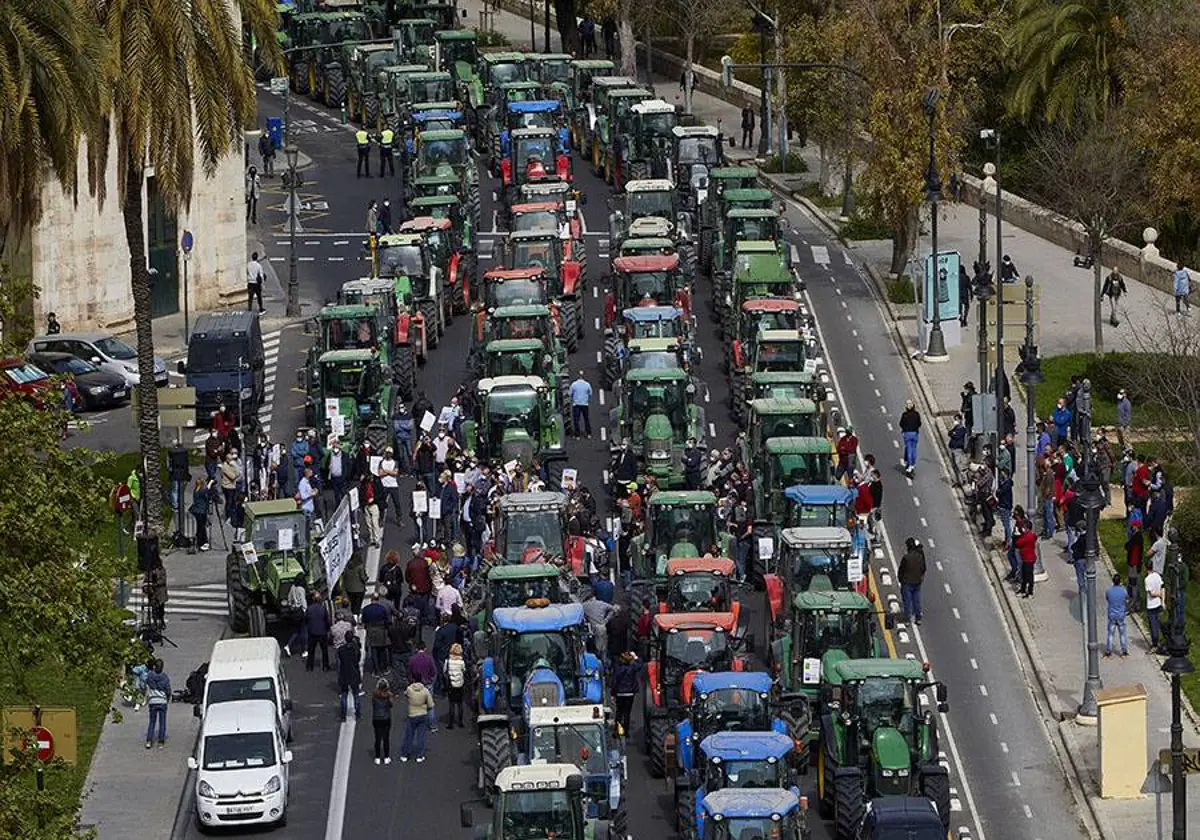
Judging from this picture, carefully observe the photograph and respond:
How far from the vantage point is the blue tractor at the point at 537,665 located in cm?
4822

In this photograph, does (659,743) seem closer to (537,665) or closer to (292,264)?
(537,665)

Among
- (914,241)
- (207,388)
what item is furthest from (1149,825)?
(914,241)

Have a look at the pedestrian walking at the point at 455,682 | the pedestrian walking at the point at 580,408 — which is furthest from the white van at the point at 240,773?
the pedestrian walking at the point at 580,408

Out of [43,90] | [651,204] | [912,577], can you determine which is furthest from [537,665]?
[651,204]

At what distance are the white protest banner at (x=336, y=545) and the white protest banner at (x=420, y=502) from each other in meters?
3.91

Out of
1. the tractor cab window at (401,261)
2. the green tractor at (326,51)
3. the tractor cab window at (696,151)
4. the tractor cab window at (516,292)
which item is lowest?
the tractor cab window at (516,292)

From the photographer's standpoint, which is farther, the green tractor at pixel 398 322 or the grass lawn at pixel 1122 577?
the green tractor at pixel 398 322

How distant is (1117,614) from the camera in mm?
53812

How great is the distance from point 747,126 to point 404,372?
30722 mm

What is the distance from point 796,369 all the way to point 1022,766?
17.4 meters

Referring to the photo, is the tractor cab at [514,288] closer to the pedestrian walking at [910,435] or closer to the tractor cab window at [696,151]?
the pedestrian walking at [910,435]

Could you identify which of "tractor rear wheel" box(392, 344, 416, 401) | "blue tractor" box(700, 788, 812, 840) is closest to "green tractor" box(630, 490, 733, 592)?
"blue tractor" box(700, 788, 812, 840)

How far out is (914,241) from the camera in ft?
262

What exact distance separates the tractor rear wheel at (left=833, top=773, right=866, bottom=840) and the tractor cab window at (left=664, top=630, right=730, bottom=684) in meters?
3.93
